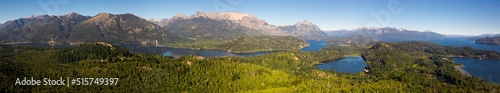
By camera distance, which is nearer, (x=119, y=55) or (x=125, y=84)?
(x=125, y=84)

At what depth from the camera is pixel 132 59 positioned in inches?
6521

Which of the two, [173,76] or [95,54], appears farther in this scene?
[95,54]

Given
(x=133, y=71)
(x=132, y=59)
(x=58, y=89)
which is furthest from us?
(x=132, y=59)

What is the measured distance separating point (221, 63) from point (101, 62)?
185 feet

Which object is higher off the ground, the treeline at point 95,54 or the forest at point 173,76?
the treeline at point 95,54

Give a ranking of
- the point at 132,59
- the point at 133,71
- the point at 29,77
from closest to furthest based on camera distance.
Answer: the point at 29,77, the point at 133,71, the point at 132,59

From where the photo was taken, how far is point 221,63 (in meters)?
173

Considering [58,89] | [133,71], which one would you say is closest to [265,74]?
[133,71]

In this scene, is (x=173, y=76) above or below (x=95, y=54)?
below

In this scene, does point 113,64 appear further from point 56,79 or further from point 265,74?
point 265,74

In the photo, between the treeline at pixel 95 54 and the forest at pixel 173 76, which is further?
the treeline at pixel 95 54

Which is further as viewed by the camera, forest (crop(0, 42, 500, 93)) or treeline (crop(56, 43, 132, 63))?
treeline (crop(56, 43, 132, 63))

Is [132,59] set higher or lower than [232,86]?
higher

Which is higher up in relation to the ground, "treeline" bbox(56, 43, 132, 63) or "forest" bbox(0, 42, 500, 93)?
"treeline" bbox(56, 43, 132, 63)
